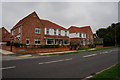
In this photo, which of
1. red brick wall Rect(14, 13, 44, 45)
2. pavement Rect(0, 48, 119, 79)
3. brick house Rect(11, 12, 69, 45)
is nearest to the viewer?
pavement Rect(0, 48, 119, 79)

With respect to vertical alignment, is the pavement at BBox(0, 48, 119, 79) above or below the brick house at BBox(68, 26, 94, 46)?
below

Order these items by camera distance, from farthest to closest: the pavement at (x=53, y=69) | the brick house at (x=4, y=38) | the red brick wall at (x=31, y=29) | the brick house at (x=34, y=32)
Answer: the brick house at (x=4, y=38) → the brick house at (x=34, y=32) → the red brick wall at (x=31, y=29) → the pavement at (x=53, y=69)

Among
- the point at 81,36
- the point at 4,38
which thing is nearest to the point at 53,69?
the point at 81,36

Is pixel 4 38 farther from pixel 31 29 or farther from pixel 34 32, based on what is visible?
pixel 34 32

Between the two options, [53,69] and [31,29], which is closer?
[53,69]

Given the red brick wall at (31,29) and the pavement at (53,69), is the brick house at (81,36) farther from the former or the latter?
the pavement at (53,69)

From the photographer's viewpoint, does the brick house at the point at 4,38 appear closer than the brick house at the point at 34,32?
No

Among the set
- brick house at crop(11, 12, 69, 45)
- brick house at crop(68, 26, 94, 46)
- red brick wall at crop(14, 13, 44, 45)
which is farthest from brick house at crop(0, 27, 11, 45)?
brick house at crop(68, 26, 94, 46)

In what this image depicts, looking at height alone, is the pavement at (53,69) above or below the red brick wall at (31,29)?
below

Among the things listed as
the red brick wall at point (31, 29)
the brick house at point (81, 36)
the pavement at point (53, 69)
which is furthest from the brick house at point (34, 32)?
the pavement at point (53, 69)

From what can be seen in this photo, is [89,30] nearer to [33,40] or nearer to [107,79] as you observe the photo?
[33,40]

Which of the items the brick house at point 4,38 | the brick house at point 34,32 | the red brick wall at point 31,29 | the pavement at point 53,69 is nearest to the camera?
the pavement at point 53,69

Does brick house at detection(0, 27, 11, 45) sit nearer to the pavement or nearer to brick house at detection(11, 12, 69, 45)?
brick house at detection(11, 12, 69, 45)

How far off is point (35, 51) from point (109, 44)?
4358cm
